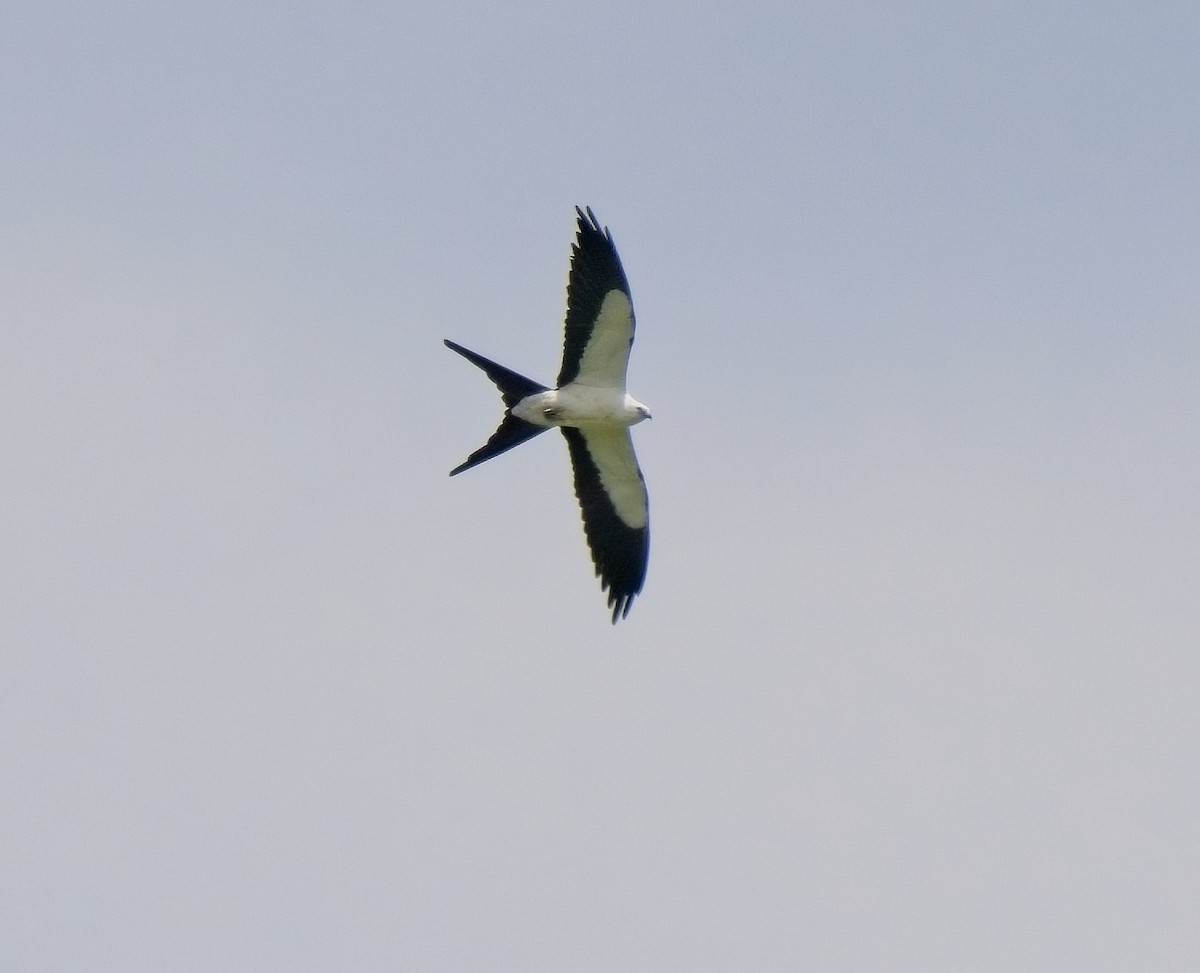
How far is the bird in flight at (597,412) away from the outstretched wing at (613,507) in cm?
1

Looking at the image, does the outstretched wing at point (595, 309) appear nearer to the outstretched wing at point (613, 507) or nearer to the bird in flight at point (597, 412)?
the bird in flight at point (597, 412)

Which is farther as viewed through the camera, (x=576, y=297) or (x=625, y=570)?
(x=625, y=570)

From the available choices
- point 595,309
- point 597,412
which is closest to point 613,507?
point 597,412

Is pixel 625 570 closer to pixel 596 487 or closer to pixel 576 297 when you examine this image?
pixel 596 487

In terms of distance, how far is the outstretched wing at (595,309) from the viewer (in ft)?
69.7

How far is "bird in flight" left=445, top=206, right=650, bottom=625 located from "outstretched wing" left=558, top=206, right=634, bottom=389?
0.01 meters

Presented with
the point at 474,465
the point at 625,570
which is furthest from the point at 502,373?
the point at 625,570

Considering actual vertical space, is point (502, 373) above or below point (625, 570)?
above

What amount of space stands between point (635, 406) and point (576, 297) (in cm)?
139

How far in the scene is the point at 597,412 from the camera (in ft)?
71.3

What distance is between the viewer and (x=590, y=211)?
836 inches

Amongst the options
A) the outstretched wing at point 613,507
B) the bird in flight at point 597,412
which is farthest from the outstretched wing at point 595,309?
the outstretched wing at point 613,507

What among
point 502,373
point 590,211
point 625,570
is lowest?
point 625,570

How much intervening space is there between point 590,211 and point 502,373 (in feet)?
6.52
